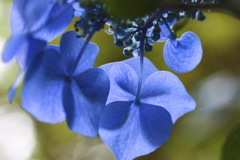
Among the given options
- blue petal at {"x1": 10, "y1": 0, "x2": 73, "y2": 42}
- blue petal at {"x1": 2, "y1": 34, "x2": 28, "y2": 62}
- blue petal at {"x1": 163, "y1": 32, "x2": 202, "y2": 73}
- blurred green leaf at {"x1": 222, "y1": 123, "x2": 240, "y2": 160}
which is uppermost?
blue petal at {"x1": 2, "y1": 34, "x2": 28, "y2": 62}

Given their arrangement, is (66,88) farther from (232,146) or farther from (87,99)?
(232,146)

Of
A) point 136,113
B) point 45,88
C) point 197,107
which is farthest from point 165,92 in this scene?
point 197,107

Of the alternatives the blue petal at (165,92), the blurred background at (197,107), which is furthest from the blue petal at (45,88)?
the blurred background at (197,107)

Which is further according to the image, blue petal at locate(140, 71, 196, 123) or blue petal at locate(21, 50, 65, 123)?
blue petal at locate(140, 71, 196, 123)

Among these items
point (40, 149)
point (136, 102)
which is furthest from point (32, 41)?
point (40, 149)

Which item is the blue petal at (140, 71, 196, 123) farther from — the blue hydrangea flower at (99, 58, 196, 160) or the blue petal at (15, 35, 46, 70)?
the blue petal at (15, 35, 46, 70)

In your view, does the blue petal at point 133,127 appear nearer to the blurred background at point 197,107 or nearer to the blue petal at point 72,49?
the blue petal at point 72,49

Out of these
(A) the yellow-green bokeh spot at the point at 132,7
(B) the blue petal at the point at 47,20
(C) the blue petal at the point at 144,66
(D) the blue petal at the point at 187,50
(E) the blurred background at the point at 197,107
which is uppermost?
(A) the yellow-green bokeh spot at the point at 132,7

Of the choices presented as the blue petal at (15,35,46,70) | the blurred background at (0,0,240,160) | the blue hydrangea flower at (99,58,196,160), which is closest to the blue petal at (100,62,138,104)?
the blue hydrangea flower at (99,58,196,160)
